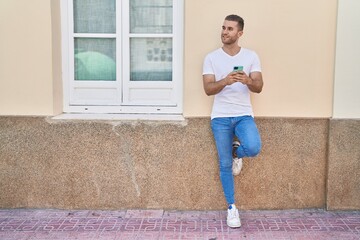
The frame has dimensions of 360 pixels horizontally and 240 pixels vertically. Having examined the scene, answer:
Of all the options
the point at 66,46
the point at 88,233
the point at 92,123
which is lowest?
the point at 88,233

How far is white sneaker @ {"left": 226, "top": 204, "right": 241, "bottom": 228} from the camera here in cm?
498

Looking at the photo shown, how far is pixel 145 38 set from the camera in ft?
18.5

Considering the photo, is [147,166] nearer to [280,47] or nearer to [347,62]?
[280,47]

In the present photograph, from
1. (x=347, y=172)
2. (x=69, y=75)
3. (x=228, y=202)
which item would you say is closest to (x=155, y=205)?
(x=228, y=202)

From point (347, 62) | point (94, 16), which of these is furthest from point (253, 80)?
point (94, 16)

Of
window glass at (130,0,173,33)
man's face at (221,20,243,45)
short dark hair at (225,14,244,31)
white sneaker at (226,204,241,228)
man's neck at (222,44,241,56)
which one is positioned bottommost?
white sneaker at (226,204,241,228)

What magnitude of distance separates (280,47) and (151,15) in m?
1.54

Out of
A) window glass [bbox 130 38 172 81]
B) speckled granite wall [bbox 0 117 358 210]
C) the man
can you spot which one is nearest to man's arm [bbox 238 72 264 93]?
the man

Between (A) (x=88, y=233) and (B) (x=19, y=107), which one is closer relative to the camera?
(A) (x=88, y=233)

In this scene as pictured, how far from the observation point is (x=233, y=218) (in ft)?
16.4

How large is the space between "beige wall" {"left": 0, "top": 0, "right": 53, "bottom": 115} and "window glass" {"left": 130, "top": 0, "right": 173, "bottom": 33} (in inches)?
38.3

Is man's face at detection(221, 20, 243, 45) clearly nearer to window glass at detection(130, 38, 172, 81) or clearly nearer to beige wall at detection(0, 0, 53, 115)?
window glass at detection(130, 38, 172, 81)

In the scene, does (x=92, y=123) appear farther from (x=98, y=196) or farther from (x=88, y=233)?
(x=88, y=233)

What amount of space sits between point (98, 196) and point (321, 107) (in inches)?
106
